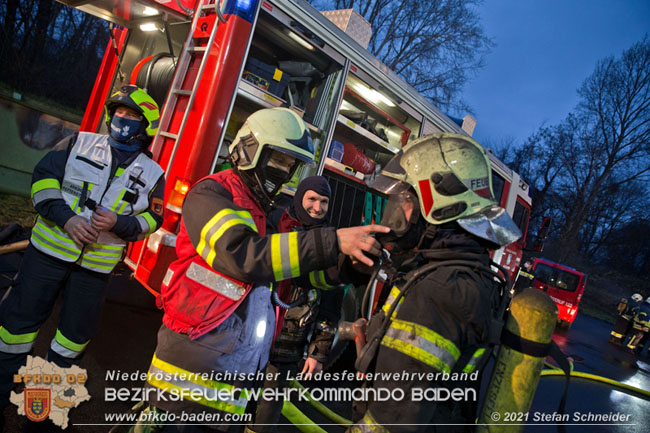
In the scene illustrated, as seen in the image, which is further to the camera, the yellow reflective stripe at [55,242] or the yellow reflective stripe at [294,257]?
the yellow reflective stripe at [55,242]

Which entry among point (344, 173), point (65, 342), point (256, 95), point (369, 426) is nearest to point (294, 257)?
point (369, 426)

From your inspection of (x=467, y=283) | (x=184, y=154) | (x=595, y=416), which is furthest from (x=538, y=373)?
(x=595, y=416)

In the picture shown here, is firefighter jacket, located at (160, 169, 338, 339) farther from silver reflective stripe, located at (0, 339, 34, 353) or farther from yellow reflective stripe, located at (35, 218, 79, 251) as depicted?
silver reflective stripe, located at (0, 339, 34, 353)

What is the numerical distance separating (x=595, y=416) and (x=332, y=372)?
11.8 feet

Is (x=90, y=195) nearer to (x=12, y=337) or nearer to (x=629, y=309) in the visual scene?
(x=12, y=337)

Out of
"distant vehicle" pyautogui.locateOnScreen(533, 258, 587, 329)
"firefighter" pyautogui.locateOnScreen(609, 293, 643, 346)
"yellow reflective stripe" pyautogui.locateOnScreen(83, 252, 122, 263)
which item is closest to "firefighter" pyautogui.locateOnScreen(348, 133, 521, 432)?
"yellow reflective stripe" pyautogui.locateOnScreen(83, 252, 122, 263)

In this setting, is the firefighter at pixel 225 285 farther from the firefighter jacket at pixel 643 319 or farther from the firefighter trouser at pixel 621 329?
the firefighter trouser at pixel 621 329

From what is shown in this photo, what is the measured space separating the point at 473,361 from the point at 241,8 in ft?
10.3

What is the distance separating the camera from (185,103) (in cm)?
320

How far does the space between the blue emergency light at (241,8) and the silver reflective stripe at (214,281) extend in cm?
248

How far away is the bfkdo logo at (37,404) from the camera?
7.00 ft

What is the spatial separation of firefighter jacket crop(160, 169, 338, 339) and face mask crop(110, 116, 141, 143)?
1.26 metres

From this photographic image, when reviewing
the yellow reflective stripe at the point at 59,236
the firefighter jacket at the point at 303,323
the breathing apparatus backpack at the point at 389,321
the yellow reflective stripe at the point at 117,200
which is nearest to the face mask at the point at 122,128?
the yellow reflective stripe at the point at 117,200

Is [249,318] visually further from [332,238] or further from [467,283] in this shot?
[467,283]
